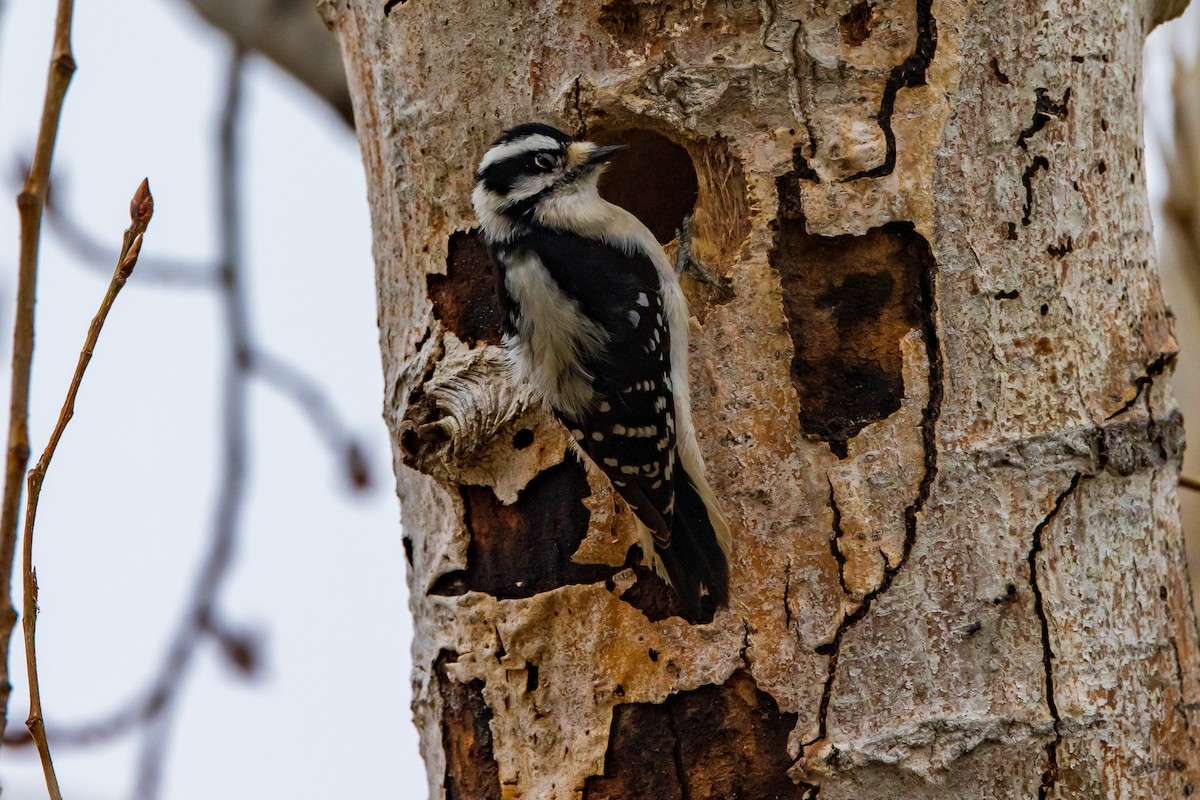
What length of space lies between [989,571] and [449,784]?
3.90 ft

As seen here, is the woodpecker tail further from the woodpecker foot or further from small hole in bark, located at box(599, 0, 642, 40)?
small hole in bark, located at box(599, 0, 642, 40)

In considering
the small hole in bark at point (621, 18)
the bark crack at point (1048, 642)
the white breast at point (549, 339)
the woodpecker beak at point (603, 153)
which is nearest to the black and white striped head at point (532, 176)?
the woodpecker beak at point (603, 153)

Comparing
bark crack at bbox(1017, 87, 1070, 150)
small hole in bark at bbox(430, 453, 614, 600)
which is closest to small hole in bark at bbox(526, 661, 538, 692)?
small hole in bark at bbox(430, 453, 614, 600)

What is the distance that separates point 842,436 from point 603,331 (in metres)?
0.88

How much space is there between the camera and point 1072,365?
2.34 metres

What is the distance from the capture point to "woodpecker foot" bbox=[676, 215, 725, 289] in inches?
102

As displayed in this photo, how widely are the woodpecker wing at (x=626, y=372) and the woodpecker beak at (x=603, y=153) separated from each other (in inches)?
10.9

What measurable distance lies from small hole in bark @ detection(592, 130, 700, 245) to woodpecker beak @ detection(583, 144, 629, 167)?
0.21ft

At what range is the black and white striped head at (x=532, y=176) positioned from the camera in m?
2.74

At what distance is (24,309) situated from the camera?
45.1 inches

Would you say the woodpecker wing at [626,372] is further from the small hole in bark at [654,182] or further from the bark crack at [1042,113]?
the bark crack at [1042,113]

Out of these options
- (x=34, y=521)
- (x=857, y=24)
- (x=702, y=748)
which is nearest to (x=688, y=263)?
(x=857, y=24)

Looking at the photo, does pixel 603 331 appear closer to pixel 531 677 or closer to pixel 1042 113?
pixel 531 677

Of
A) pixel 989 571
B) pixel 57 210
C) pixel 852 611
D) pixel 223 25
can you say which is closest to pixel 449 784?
pixel 852 611
